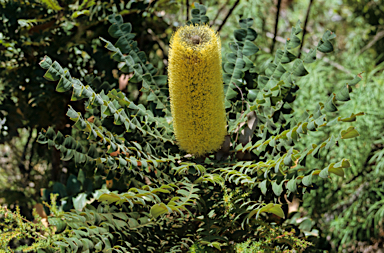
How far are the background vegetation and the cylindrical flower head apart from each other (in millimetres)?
128

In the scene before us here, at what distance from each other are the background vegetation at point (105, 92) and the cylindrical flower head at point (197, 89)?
0.13 meters

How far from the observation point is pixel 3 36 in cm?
73

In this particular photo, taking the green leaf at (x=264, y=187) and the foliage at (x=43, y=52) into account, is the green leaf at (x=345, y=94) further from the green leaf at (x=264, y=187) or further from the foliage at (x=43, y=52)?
the foliage at (x=43, y=52)

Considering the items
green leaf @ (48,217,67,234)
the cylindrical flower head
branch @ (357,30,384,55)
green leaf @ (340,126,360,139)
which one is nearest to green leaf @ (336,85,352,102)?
green leaf @ (340,126,360,139)

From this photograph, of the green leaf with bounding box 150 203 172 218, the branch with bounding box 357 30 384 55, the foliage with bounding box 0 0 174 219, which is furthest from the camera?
the branch with bounding box 357 30 384 55

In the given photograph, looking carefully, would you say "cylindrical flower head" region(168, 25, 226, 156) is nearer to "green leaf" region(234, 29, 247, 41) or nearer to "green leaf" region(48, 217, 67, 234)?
"green leaf" region(234, 29, 247, 41)

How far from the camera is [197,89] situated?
0.52m

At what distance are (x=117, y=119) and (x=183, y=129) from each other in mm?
132

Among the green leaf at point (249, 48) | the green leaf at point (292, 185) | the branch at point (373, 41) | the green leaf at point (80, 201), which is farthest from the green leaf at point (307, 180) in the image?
the branch at point (373, 41)

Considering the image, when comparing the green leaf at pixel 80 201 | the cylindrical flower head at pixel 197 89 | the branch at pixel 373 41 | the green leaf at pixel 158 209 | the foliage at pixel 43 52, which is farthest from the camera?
the branch at pixel 373 41

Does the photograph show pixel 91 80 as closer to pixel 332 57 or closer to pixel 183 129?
pixel 183 129

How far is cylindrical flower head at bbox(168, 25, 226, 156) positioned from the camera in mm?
491

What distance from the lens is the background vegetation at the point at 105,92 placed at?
2.27 ft

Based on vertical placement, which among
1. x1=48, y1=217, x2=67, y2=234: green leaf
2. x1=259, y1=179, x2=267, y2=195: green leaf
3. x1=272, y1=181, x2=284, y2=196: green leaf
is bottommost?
x1=48, y1=217, x2=67, y2=234: green leaf
